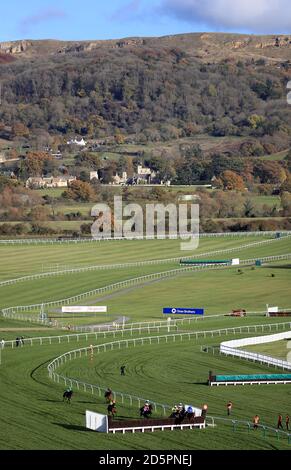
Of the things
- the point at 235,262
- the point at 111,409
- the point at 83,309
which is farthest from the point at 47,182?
the point at 111,409

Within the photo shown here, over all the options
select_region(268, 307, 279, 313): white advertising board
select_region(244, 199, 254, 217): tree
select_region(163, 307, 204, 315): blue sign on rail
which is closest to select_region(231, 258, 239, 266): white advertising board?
select_region(268, 307, 279, 313): white advertising board

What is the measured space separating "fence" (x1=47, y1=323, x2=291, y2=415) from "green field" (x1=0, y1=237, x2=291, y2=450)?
53 cm

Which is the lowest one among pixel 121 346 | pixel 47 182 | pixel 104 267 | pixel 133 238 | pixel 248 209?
pixel 121 346

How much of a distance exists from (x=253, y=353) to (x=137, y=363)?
550cm

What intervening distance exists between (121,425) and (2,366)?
14953mm

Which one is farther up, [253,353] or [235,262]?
[235,262]

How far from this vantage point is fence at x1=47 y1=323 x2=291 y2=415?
46.6m

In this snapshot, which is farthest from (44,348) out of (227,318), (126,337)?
(227,318)

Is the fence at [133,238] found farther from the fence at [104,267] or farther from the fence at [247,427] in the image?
the fence at [247,427]

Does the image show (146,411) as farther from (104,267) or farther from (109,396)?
(104,267)

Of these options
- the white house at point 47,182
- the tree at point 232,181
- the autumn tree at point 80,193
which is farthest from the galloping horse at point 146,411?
the white house at point 47,182

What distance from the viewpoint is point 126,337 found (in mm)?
64500

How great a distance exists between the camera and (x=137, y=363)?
5556 centimetres
